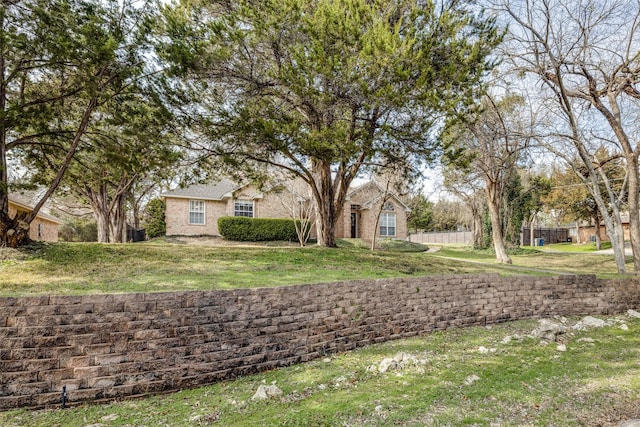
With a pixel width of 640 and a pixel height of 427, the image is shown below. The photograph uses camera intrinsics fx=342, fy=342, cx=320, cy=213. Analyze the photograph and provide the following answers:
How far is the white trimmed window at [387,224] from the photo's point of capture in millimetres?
24094

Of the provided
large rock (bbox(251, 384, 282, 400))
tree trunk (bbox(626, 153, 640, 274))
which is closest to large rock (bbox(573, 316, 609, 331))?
tree trunk (bbox(626, 153, 640, 274))

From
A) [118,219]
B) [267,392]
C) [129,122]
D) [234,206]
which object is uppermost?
[129,122]

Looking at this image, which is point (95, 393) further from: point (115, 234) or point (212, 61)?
point (115, 234)

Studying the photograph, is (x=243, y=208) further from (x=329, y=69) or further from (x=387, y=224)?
(x=329, y=69)

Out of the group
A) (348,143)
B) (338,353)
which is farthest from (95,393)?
(348,143)

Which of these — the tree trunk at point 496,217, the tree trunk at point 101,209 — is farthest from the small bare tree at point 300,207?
the tree trunk at point 496,217

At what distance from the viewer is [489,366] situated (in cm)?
478

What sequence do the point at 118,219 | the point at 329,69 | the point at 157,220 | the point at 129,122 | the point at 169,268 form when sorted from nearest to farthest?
the point at 169,268, the point at 329,69, the point at 129,122, the point at 118,219, the point at 157,220

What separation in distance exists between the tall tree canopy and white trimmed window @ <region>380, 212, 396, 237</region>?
14206mm

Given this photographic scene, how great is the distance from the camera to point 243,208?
20.5 m

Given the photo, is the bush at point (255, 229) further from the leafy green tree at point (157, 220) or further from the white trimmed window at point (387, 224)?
the white trimmed window at point (387, 224)

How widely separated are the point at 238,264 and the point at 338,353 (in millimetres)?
3978

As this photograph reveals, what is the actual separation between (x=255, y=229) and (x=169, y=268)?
38.5 feet

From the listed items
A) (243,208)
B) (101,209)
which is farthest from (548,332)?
(101,209)
